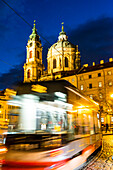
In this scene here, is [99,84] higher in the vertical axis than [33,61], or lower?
Answer: lower

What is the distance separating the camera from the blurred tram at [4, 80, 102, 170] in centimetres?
471

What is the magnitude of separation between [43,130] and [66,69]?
59926 mm

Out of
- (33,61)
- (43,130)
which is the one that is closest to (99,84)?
(33,61)

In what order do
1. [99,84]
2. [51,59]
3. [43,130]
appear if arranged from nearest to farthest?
[43,130] < [99,84] < [51,59]

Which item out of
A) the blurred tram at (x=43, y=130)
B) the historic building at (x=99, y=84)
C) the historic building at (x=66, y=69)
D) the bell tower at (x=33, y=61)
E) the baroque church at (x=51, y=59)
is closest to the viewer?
the blurred tram at (x=43, y=130)

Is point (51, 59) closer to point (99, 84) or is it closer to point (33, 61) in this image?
point (33, 61)

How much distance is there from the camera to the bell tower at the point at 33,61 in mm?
64250

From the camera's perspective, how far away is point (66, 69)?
212 ft

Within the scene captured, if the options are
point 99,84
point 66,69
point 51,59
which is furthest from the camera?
point 51,59

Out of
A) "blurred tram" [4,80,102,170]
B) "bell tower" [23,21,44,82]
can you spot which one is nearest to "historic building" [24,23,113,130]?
"bell tower" [23,21,44,82]

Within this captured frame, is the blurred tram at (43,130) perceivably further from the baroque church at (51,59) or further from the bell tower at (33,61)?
the baroque church at (51,59)

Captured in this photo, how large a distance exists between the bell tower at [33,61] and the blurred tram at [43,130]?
5741 cm

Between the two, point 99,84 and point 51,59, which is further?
point 51,59

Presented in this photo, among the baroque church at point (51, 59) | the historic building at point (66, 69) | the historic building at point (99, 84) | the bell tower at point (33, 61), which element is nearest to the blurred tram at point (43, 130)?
the historic building at point (99, 84)
